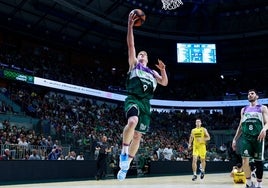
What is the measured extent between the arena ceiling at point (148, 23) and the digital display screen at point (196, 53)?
105 centimetres

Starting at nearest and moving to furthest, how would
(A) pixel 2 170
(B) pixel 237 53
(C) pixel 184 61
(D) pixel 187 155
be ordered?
(A) pixel 2 170 < (D) pixel 187 155 < (C) pixel 184 61 < (B) pixel 237 53

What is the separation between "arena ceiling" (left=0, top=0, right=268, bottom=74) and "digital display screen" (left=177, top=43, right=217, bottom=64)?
105 cm

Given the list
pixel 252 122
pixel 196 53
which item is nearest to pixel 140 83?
pixel 252 122

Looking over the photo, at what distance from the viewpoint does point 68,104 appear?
31.9 m

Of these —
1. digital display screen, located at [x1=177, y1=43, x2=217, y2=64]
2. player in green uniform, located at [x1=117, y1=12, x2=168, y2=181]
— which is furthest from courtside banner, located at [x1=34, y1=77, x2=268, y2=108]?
→ player in green uniform, located at [x1=117, y1=12, x2=168, y2=181]

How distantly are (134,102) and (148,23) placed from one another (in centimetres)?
3245

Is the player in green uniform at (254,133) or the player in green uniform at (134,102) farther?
the player in green uniform at (254,133)

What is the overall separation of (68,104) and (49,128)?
6863 millimetres

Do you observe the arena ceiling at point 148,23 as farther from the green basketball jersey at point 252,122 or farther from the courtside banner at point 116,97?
the green basketball jersey at point 252,122

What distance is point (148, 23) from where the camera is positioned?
3891cm

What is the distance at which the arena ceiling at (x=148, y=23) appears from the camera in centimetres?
3192

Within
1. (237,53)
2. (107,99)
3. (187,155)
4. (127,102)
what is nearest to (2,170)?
(127,102)

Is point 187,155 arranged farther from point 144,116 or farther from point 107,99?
point 144,116

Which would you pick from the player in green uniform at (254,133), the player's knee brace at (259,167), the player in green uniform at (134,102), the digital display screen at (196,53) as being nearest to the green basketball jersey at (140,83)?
the player in green uniform at (134,102)
